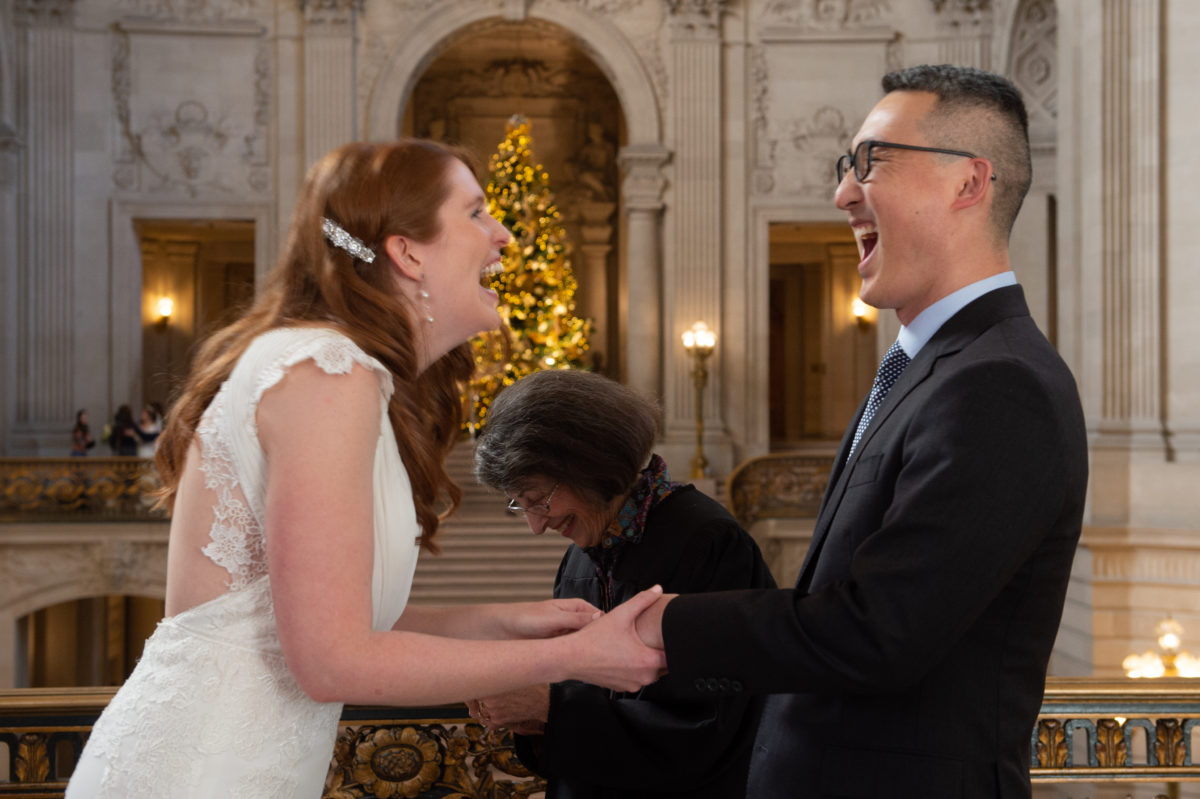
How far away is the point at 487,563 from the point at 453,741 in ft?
37.5

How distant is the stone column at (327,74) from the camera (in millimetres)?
17250

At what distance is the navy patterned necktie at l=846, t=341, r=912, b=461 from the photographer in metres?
2.04

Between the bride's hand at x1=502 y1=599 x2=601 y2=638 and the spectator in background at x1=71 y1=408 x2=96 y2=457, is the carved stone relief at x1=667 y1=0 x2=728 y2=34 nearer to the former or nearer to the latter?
the spectator in background at x1=71 y1=408 x2=96 y2=457

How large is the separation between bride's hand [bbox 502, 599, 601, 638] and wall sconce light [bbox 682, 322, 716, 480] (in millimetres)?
13776

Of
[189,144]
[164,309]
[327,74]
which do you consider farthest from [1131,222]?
[164,309]

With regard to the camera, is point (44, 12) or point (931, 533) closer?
point (931, 533)

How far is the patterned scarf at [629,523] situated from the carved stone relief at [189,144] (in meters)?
16.0

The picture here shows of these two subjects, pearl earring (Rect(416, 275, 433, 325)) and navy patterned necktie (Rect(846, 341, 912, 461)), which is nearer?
pearl earring (Rect(416, 275, 433, 325))

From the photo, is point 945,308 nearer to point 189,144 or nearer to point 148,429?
point 148,429

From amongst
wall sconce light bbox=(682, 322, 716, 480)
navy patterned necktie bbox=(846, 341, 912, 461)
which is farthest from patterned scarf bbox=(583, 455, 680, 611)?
wall sconce light bbox=(682, 322, 716, 480)

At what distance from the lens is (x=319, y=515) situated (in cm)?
159

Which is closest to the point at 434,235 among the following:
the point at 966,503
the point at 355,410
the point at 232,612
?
the point at 355,410

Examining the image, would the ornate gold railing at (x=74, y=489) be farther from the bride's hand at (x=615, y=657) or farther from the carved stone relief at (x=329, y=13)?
the bride's hand at (x=615, y=657)

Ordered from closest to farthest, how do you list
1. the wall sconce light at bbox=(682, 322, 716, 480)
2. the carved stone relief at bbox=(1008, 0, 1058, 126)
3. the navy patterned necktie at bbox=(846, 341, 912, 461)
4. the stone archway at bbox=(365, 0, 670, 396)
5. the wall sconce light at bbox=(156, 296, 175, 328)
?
1. the navy patterned necktie at bbox=(846, 341, 912, 461)
2. the carved stone relief at bbox=(1008, 0, 1058, 126)
3. the wall sconce light at bbox=(682, 322, 716, 480)
4. the stone archway at bbox=(365, 0, 670, 396)
5. the wall sconce light at bbox=(156, 296, 175, 328)
